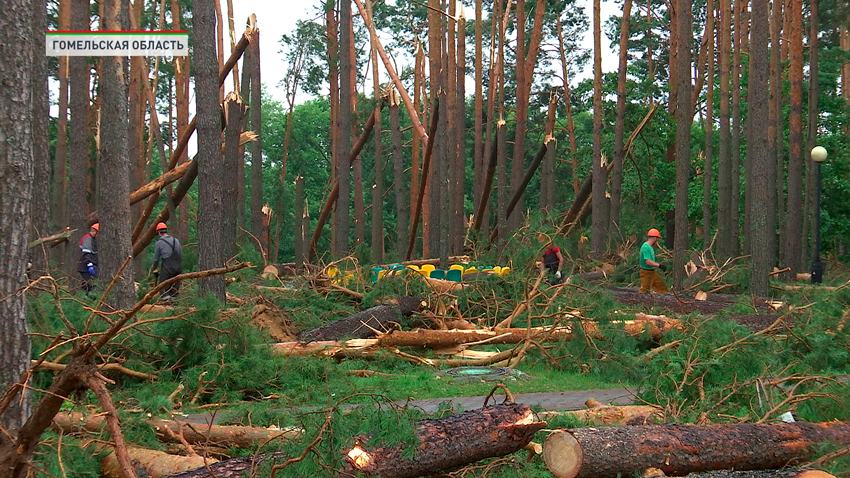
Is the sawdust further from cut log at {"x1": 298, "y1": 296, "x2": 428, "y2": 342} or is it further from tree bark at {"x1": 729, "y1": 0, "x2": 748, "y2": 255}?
tree bark at {"x1": 729, "y1": 0, "x2": 748, "y2": 255}

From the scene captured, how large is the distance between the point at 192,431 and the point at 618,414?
11.6 feet

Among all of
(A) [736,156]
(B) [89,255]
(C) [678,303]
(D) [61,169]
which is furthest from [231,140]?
(A) [736,156]

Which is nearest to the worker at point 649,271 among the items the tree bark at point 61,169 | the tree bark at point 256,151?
the tree bark at point 256,151

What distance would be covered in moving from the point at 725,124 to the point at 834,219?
645 cm

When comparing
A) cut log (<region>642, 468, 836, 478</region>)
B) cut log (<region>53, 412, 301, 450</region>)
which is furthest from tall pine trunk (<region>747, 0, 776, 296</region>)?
cut log (<region>53, 412, 301, 450</region>)

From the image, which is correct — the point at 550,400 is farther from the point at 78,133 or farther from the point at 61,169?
the point at 61,169

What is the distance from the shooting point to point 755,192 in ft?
50.7

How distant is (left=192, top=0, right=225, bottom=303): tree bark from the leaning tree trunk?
7177 millimetres

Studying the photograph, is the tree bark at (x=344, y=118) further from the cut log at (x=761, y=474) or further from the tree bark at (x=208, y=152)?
the cut log at (x=761, y=474)

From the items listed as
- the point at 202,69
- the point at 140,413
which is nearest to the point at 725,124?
the point at 202,69

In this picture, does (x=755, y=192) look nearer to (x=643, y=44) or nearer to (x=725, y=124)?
(x=725, y=124)

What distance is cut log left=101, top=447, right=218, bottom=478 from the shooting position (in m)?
5.32

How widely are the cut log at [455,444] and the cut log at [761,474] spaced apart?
0.82 m

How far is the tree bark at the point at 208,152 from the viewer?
39.7ft
